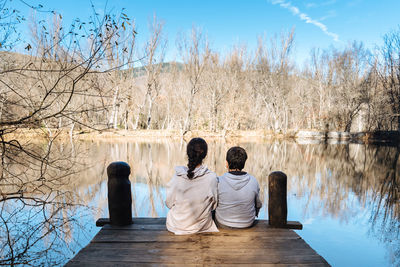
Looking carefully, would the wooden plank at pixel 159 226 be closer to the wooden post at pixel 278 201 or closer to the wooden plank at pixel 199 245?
the wooden post at pixel 278 201

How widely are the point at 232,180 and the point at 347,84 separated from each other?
32.1 meters

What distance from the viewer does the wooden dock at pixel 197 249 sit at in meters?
2.39

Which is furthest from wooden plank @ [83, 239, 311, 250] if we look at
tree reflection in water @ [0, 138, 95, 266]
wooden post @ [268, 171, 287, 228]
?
tree reflection in water @ [0, 138, 95, 266]

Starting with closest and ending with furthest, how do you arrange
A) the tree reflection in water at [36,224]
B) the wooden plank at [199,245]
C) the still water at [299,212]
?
the wooden plank at [199,245] < the tree reflection in water at [36,224] < the still water at [299,212]

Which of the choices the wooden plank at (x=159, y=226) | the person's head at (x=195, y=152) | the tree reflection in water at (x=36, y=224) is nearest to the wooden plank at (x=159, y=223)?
the wooden plank at (x=159, y=226)

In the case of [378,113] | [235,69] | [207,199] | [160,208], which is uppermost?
[235,69]

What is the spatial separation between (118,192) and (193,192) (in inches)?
39.3

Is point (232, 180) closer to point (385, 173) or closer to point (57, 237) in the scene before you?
point (57, 237)

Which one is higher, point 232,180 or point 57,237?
point 232,180

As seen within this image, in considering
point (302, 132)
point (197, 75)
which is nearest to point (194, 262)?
point (197, 75)

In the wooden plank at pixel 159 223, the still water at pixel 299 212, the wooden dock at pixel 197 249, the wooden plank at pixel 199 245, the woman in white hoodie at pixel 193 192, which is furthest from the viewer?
the still water at pixel 299 212

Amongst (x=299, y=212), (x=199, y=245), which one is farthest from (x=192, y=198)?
(x=299, y=212)

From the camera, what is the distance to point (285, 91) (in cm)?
2967

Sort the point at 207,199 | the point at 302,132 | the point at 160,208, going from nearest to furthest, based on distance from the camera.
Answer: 1. the point at 207,199
2. the point at 160,208
3. the point at 302,132
